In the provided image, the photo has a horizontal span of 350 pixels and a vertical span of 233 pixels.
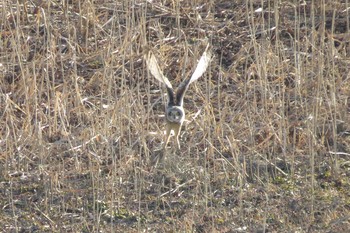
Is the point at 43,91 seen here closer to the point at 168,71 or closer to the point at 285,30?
the point at 168,71

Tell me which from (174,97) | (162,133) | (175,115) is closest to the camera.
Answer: (175,115)

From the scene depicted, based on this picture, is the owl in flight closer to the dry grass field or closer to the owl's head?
the owl's head

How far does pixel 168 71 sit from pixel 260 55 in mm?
1009

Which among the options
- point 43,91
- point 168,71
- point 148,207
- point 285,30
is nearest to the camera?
point 148,207

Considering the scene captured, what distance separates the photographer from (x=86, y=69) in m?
7.15

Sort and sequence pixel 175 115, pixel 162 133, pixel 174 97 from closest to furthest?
pixel 175 115 → pixel 174 97 → pixel 162 133

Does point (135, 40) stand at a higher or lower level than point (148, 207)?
higher

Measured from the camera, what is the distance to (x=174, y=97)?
5953mm

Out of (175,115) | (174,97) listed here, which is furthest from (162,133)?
(175,115)

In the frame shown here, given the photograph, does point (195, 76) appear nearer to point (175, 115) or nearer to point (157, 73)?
point (157, 73)

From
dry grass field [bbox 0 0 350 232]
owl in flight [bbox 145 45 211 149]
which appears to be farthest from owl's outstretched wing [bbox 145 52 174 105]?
dry grass field [bbox 0 0 350 232]

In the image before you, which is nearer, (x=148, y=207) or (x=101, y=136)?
(x=148, y=207)

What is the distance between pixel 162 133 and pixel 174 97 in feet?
1.23

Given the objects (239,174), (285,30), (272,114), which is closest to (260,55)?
(272,114)
